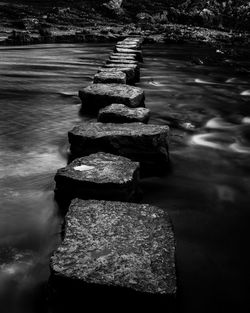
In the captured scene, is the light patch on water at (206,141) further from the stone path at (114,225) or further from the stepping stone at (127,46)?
the stepping stone at (127,46)

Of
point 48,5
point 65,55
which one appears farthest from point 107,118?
point 48,5

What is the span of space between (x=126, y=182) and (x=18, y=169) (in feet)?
4.08

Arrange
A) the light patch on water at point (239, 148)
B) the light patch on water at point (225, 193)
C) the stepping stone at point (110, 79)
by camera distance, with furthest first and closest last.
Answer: the stepping stone at point (110, 79) < the light patch on water at point (239, 148) < the light patch on water at point (225, 193)

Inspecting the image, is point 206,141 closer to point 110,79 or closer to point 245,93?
point 110,79

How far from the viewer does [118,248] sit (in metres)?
2.18

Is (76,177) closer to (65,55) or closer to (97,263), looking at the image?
(97,263)

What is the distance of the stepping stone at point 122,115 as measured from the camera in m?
4.17

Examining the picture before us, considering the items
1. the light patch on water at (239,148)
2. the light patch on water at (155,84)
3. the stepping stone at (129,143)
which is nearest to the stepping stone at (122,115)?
the stepping stone at (129,143)

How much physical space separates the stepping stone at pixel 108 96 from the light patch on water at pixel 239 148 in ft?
3.99

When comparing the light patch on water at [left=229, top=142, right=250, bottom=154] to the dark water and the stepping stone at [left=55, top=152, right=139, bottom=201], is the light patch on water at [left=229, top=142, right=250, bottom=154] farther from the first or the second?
the stepping stone at [left=55, top=152, right=139, bottom=201]

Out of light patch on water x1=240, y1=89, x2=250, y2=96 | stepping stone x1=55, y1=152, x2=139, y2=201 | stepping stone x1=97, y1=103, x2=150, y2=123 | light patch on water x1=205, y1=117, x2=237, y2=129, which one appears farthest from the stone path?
light patch on water x1=240, y1=89, x2=250, y2=96

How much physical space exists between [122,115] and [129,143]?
2.04ft

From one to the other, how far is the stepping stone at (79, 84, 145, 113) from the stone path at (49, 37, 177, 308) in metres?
0.92

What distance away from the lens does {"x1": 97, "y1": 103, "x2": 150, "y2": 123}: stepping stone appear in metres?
4.17
